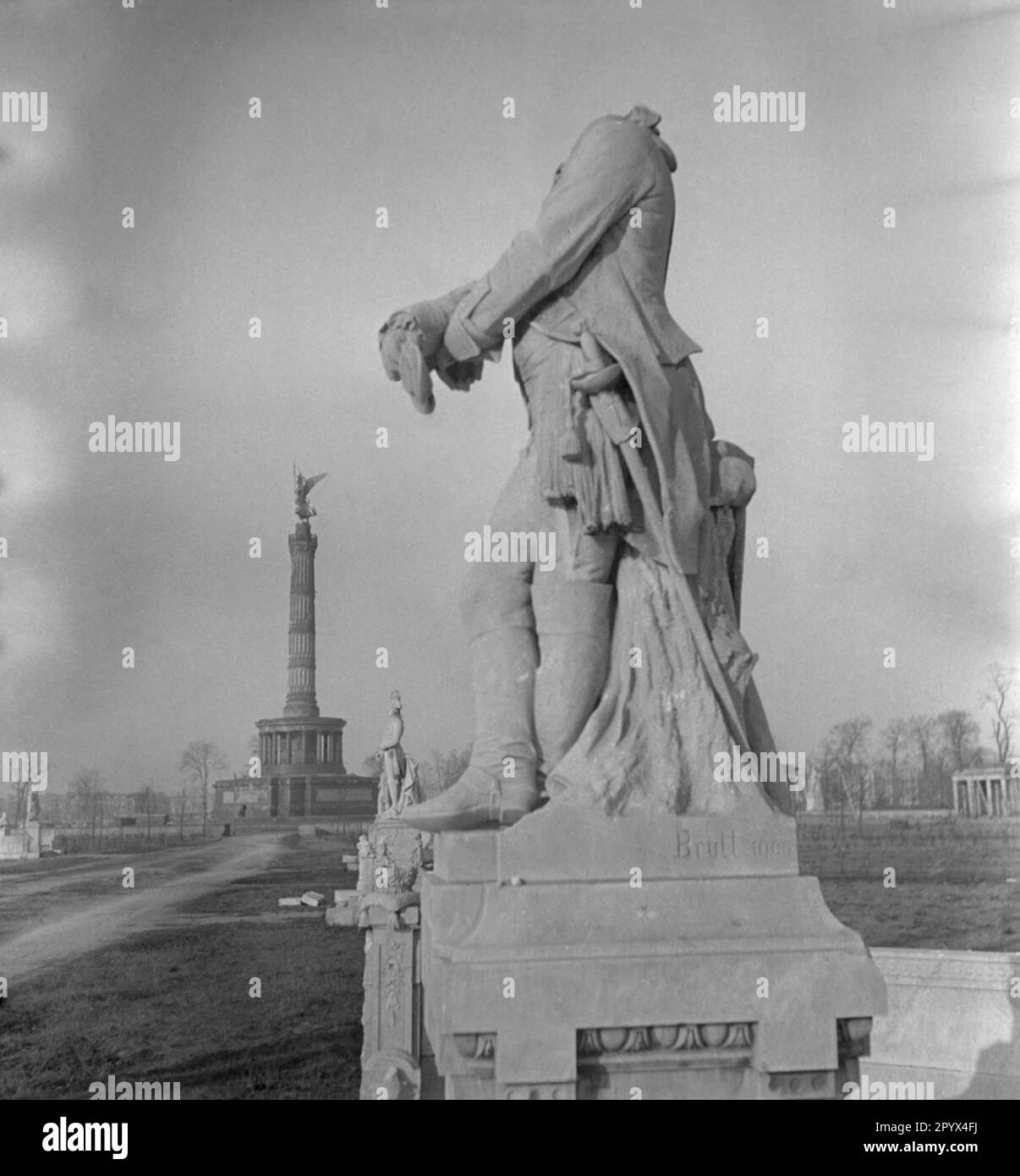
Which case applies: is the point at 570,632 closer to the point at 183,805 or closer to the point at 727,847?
the point at 727,847

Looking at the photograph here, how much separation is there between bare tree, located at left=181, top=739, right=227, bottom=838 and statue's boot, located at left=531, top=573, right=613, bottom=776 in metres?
20.1

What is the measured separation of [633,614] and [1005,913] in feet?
58.4

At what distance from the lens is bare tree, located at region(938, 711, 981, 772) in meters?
17.9

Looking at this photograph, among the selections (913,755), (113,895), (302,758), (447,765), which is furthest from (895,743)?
(302,758)

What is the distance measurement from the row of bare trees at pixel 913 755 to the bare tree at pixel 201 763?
12.0 metres


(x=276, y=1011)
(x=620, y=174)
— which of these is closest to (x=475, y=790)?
(x=620, y=174)

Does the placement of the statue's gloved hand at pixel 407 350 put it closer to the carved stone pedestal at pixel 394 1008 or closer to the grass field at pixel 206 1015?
the carved stone pedestal at pixel 394 1008

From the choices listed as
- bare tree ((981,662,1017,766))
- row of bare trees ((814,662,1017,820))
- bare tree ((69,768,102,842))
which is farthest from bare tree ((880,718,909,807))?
bare tree ((69,768,102,842))

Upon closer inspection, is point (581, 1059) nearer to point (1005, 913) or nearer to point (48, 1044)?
point (48, 1044)

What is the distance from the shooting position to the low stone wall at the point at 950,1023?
702cm

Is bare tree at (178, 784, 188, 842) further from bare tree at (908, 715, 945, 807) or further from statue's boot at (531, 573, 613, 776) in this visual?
statue's boot at (531, 573, 613, 776)

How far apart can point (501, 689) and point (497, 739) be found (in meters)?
0.17

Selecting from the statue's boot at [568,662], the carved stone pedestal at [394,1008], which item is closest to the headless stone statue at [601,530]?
the statue's boot at [568,662]
